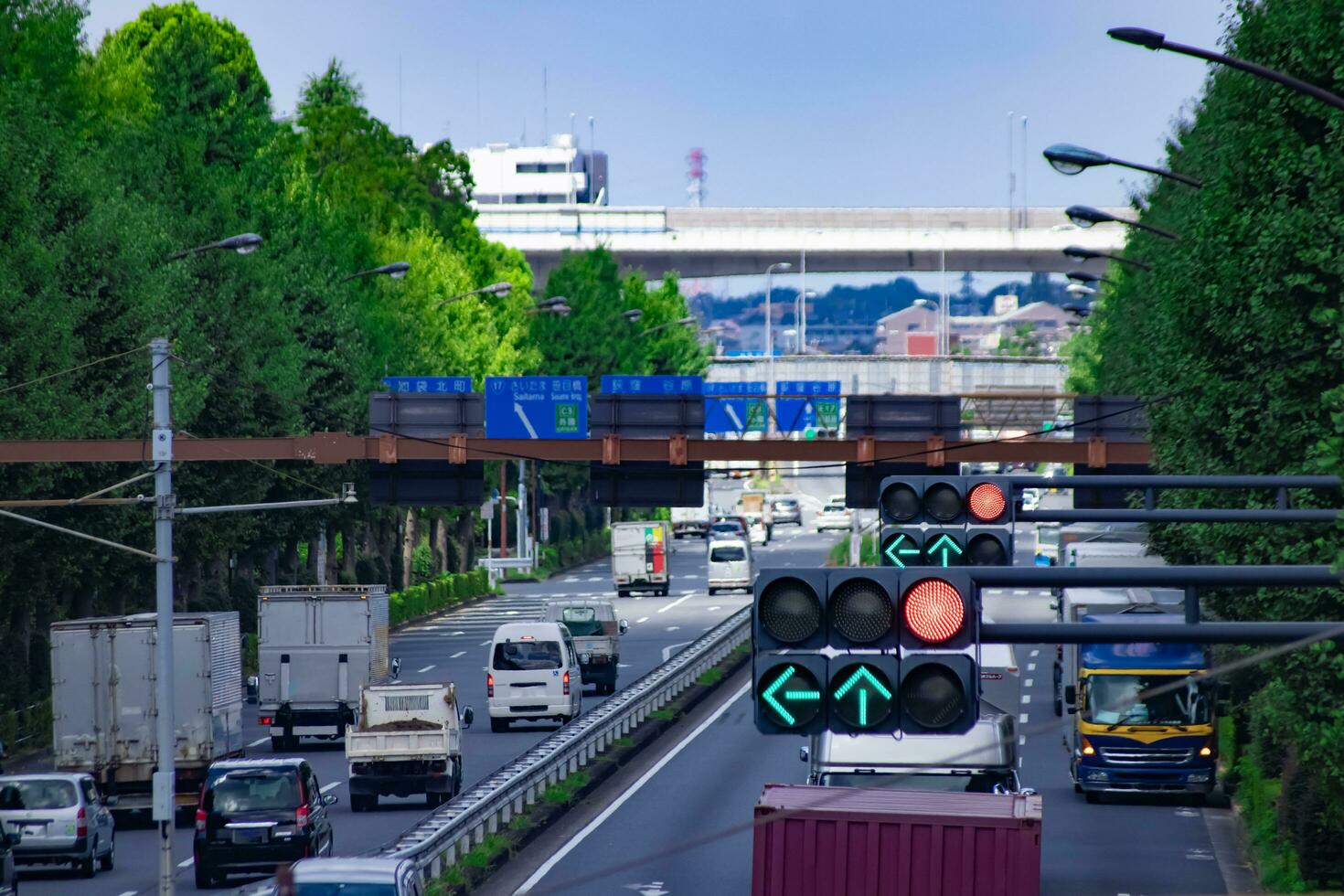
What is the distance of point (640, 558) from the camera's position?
9056cm

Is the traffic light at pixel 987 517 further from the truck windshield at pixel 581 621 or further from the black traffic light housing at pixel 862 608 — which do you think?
the truck windshield at pixel 581 621

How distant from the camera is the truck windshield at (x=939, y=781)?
94.4ft

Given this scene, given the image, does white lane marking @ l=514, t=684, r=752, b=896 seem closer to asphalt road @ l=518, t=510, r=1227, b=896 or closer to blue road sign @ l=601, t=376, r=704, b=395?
asphalt road @ l=518, t=510, r=1227, b=896

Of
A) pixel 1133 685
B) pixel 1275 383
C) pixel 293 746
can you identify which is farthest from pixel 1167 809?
pixel 293 746

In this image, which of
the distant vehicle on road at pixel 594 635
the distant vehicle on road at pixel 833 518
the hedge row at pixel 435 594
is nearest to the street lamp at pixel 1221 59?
the distant vehicle on road at pixel 594 635

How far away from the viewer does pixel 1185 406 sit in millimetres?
28500

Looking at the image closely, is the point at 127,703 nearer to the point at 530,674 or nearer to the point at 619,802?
the point at 619,802

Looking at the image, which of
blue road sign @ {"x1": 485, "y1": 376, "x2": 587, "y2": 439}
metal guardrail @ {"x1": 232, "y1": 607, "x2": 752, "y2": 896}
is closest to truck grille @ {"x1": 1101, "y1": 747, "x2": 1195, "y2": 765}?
metal guardrail @ {"x1": 232, "y1": 607, "x2": 752, "y2": 896}

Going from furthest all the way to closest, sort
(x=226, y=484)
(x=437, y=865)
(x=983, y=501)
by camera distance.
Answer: (x=226, y=484), (x=437, y=865), (x=983, y=501)

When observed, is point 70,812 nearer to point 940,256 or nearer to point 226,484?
point 226,484

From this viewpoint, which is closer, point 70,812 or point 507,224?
point 70,812

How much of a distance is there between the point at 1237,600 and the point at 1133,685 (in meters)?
11.0

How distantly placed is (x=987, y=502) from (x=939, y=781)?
874 centimetres

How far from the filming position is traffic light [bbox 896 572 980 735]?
11.0 m
